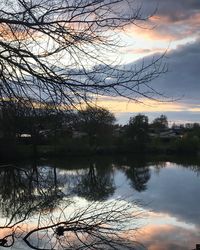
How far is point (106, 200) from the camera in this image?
53.1 feet

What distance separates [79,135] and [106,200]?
29.4 feet

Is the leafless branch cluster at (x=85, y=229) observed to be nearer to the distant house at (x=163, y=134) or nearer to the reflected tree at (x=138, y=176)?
the reflected tree at (x=138, y=176)

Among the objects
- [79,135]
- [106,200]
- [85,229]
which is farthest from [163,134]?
[85,229]

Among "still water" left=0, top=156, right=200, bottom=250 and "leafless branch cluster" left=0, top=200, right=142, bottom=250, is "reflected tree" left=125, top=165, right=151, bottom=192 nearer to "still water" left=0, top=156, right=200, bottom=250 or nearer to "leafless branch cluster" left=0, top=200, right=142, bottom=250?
"still water" left=0, top=156, right=200, bottom=250

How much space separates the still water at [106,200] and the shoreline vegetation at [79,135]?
13.9 inches

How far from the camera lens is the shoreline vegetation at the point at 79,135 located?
376cm

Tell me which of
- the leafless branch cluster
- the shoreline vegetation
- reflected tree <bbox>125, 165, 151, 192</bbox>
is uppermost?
the shoreline vegetation

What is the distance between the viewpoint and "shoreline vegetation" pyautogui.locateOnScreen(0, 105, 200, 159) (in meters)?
3.76

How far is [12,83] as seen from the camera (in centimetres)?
382

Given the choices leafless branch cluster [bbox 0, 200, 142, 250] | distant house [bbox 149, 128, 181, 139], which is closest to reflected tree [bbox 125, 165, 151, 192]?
leafless branch cluster [bbox 0, 200, 142, 250]

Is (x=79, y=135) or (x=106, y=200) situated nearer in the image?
(x=79, y=135)

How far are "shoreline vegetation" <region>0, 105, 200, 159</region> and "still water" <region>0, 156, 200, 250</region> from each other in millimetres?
354

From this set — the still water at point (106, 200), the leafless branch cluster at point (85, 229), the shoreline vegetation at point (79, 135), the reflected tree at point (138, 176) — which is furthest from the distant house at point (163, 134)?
the leafless branch cluster at point (85, 229)

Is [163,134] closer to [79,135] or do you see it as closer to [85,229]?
[79,135]
